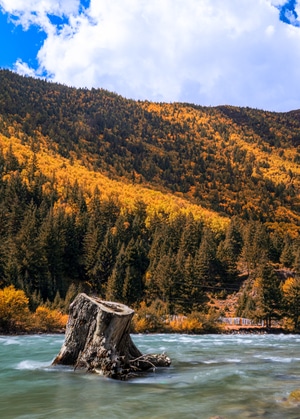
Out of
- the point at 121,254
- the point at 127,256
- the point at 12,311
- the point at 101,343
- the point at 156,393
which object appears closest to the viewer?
the point at 156,393

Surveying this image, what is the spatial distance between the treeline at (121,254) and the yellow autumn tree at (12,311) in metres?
9.05

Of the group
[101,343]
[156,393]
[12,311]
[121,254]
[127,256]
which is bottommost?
[12,311]

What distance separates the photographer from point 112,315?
17297mm

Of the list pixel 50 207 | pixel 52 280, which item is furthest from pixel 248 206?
pixel 52 280

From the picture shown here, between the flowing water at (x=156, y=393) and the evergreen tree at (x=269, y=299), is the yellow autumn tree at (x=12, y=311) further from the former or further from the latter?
the evergreen tree at (x=269, y=299)

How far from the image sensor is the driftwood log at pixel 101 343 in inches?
667

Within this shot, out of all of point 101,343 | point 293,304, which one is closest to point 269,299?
point 293,304

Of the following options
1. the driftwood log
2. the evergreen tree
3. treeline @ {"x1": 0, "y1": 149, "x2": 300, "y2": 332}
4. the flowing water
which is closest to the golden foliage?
treeline @ {"x1": 0, "y1": 149, "x2": 300, "y2": 332}

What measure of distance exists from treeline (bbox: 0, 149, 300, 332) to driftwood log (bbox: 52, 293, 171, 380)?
3841 centimetres

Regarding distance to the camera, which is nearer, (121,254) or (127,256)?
(121,254)

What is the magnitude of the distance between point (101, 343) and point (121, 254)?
6312 centimetres

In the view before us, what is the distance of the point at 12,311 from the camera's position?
145ft

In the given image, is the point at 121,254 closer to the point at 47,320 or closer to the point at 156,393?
the point at 47,320

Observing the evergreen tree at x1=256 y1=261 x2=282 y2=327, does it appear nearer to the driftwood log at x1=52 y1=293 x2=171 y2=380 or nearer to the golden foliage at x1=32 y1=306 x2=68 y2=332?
the golden foliage at x1=32 y1=306 x2=68 y2=332
